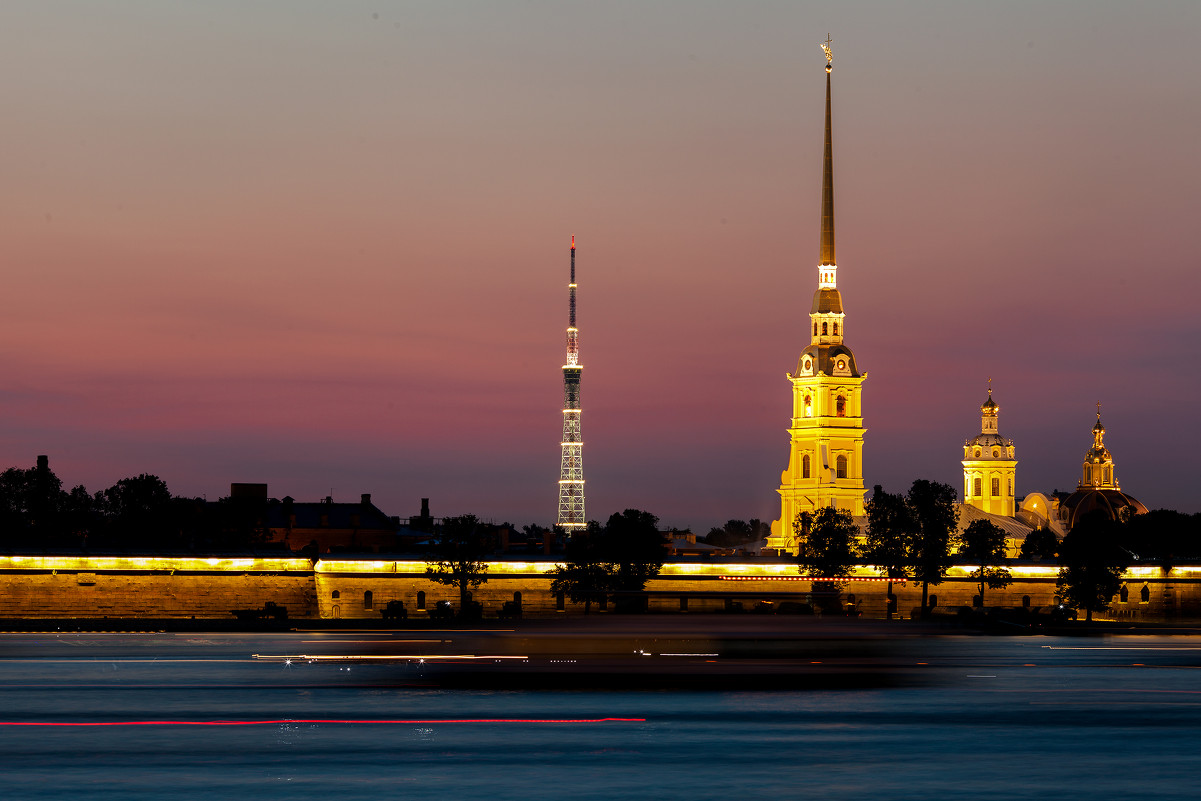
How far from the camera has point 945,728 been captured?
135ft

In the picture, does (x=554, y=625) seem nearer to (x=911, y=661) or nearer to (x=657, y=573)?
(x=911, y=661)

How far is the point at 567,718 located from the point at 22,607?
123963 millimetres

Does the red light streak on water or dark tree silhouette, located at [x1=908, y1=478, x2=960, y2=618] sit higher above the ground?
dark tree silhouette, located at [x1=908, y1=478, x2=960, y2=618]

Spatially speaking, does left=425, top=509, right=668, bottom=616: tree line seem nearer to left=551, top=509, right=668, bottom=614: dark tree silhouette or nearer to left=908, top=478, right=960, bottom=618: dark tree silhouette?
left=551, top=509, right=668, bottom=614: dark tree silhouette

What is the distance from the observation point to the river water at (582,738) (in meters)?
31.0

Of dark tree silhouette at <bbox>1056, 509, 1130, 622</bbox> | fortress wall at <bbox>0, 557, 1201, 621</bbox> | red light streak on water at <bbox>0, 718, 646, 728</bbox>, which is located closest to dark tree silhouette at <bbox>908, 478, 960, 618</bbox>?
fortress wall at <bbox>0, 557, 1201, 621</bbox>

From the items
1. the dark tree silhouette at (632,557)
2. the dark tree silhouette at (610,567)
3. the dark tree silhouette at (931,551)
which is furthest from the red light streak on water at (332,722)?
the dark tree silhouette at (931,551)

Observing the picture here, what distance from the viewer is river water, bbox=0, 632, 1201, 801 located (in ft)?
102

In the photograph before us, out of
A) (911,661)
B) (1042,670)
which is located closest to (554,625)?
(911,661)

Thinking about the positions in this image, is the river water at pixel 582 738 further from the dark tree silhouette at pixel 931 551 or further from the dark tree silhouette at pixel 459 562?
the dark tree silhouette at pixel 931 551

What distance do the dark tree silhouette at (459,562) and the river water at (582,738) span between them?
108 meters

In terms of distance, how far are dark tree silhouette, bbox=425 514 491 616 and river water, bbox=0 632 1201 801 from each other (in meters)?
108

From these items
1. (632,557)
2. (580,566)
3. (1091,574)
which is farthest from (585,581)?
(1091,574)

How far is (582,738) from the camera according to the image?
126 ft
